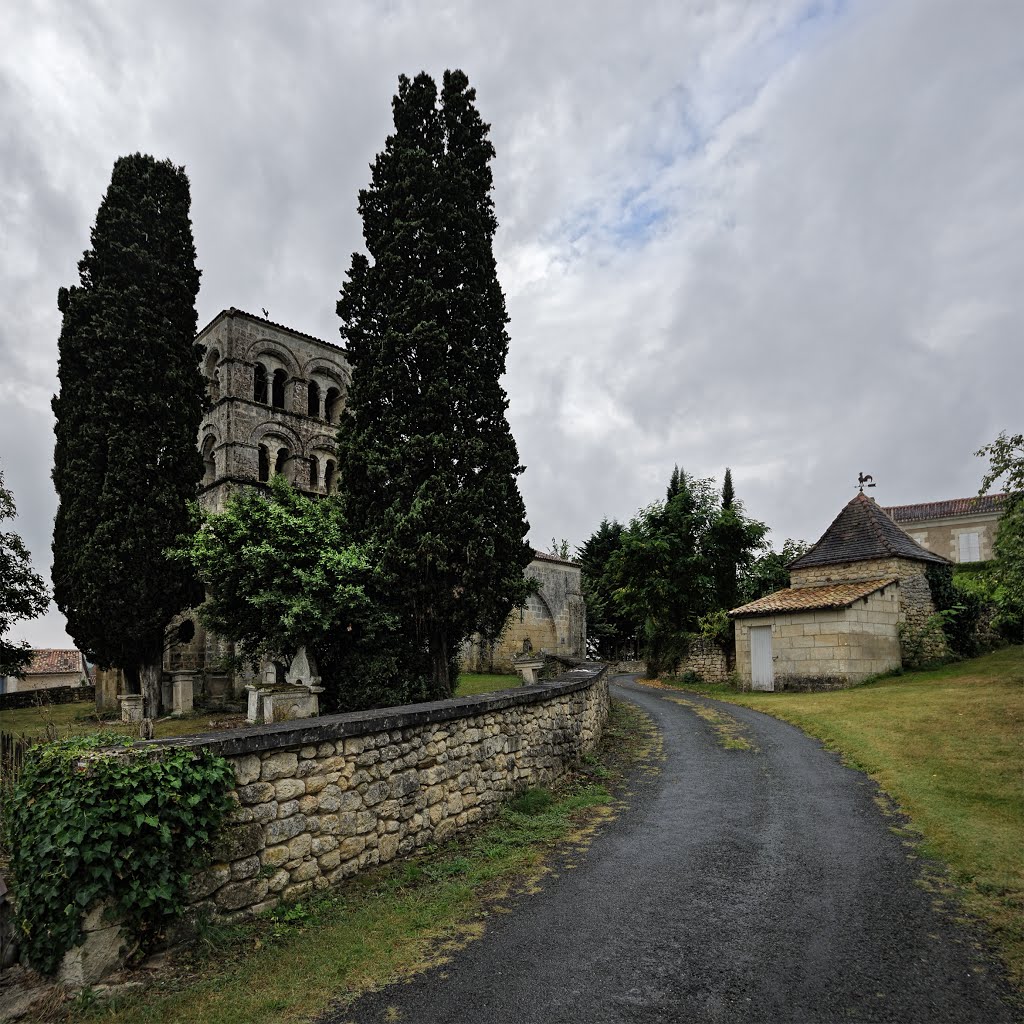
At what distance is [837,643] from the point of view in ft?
66.7

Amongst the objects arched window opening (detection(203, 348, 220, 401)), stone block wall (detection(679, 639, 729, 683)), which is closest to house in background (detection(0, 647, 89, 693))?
arched window opening (detection(203, 348, 220, 401))

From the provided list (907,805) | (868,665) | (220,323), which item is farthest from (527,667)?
(220,323)

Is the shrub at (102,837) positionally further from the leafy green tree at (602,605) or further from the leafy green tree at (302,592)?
the leafy green tree at (602,605)

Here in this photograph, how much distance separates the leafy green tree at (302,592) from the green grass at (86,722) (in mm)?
2626

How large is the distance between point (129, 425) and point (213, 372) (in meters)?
11.9

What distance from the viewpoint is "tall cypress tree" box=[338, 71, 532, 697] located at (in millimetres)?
12812

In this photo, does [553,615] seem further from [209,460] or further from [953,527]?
[953,527]

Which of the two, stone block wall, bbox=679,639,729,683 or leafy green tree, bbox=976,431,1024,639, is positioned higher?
leafy green tree, bbox=976,431,1024,639

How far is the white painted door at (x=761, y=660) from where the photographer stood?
22094 mm

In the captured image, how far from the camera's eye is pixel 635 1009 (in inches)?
153

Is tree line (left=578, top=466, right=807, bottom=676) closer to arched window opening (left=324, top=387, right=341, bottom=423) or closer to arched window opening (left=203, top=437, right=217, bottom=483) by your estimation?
arched window opening (left=324, top=387, right=341, bottom=423)

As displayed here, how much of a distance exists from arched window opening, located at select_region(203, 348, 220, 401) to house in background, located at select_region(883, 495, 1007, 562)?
122 feet

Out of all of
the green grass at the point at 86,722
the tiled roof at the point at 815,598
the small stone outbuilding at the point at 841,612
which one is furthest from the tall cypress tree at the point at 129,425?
the small stone outbuilding at the point at 841,612

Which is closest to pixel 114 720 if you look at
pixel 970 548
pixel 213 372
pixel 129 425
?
pixel 129 425
